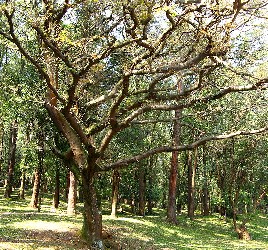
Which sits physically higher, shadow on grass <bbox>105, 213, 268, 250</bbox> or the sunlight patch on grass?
the sunlight patch on grass

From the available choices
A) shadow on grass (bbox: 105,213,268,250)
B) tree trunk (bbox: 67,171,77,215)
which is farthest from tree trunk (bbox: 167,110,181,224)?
tree trunk (bbox: 67,171,77,215)

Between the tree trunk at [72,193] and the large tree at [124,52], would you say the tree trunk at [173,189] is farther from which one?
the large tree at [124,52]

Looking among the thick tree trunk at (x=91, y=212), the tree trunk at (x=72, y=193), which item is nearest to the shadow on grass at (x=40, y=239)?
the thick tree trunk at (x=91, y=212)

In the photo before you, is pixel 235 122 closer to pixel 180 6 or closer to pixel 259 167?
pixel 259 167

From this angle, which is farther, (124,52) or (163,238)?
(163,238)

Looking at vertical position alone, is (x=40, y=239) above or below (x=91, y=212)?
below

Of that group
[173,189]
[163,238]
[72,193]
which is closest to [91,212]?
[163,238]

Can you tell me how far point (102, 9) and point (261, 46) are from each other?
36.9 feet

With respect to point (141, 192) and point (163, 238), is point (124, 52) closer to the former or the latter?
point (163, 238)

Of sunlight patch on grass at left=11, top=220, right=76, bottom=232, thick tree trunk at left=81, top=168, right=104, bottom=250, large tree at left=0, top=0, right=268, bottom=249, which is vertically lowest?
sunlight patch on grass at left=11, top=220, right=76, bottom=232

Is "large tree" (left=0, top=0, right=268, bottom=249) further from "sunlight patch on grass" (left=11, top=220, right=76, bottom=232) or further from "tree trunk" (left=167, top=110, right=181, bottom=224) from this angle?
"tree trunk" (left=167, top=110, right=181, bottom=224)

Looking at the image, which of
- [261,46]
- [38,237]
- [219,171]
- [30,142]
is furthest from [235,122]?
[38,237]

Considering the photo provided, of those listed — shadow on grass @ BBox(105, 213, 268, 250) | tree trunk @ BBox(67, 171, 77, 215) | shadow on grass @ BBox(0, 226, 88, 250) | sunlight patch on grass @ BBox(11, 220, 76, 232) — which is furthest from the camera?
tree trunk @ BBox(67, 171, 77, 215)

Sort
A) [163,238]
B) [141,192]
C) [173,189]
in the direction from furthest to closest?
[141,192]
[173,189]
[163,238]
